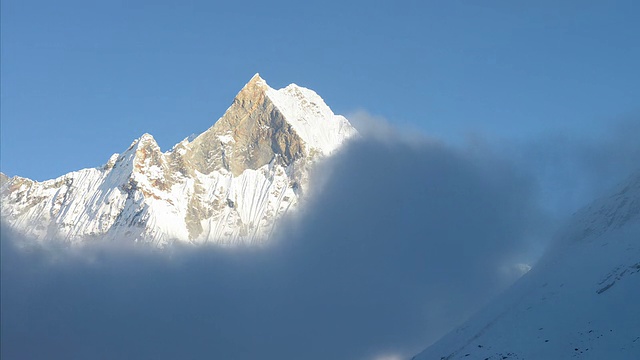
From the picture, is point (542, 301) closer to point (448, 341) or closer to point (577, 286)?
point (577, 286)

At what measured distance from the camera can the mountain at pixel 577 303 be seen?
313 ft

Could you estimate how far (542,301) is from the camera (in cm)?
11706

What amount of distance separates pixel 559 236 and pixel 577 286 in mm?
35938

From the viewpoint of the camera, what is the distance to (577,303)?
10881 centimetres

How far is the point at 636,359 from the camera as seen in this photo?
8538 cm

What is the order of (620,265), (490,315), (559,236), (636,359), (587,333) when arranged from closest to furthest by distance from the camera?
(636,359), (587,333), (620,265), (490,315), (559,236)

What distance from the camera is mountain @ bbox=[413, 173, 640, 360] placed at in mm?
95375

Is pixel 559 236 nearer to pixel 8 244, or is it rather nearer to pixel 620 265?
pixel 620 265

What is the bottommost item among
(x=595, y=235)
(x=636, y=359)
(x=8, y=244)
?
(x=636, y=359)

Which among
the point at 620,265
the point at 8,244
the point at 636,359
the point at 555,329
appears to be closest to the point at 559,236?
the point at 620,265

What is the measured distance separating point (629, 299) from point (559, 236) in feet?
164

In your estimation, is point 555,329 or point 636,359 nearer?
point 636,359

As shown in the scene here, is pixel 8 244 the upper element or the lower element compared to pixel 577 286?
upper

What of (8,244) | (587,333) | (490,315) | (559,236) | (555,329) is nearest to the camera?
(587,333)
